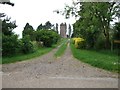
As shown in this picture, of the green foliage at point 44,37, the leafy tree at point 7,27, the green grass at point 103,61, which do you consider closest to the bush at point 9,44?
the leafy tree at point 7,27

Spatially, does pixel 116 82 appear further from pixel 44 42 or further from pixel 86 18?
pixel 44 42

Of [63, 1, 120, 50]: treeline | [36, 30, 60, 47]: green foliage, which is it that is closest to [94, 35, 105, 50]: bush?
[63, 1, 120, 50]: treeline

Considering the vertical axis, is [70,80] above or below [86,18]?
below

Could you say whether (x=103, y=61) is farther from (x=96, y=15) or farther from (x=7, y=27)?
(x=96, y=15)

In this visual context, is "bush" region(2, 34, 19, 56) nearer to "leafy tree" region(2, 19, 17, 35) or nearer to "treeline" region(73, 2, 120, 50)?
"leafy tree" region(2, 19, 17, 35)

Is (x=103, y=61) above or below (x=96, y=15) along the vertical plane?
below

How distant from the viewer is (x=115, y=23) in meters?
37.0

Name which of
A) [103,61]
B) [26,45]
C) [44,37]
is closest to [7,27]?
[26,45]

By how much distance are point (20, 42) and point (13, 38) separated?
3.60 m

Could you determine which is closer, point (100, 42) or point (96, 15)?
point (96, 15)

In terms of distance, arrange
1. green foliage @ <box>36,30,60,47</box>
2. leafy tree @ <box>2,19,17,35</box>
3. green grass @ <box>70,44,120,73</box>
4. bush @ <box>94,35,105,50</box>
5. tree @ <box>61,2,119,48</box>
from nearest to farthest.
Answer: green grass @ <box>70,44,120,73</box> < leafy tree @ <box>2,19,17,35</box> < tree @ <box>61,2,119,48</box> < bush @ <box>94,35,105,50</box> < green foliage @ <box>36,30,60,47</box>

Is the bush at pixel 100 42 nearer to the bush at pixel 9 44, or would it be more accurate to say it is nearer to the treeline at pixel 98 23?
the treeline at pixel 98 23

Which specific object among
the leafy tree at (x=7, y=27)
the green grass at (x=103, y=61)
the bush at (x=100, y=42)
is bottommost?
the green grass at (x=103, y=61)

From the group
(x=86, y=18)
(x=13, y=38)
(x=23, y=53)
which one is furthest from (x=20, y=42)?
(x=86, y=18)
